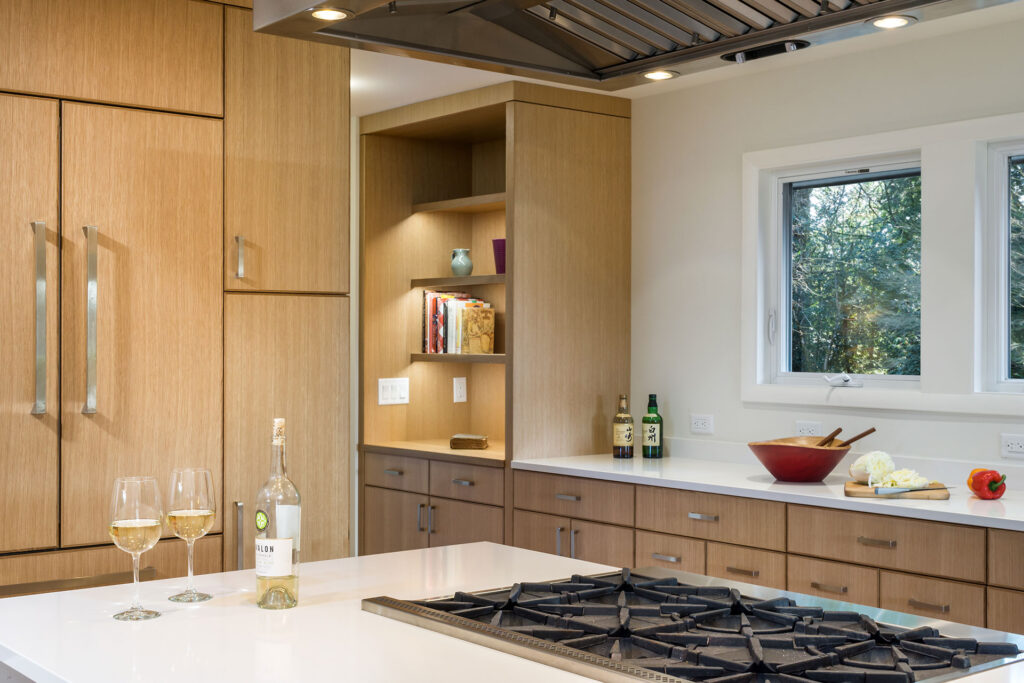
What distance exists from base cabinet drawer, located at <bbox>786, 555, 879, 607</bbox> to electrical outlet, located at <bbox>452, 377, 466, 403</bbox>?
2.24 meters

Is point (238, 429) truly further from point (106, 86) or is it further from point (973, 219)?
point (973, 219)

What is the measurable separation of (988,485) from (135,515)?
2.44m

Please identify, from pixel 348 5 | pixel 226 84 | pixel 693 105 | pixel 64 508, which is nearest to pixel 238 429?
pixel 64 508

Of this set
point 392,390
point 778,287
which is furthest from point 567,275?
point 392,390

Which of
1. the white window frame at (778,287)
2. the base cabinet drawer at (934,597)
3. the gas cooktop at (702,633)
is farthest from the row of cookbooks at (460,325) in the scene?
the gas cooktop at (702,633)

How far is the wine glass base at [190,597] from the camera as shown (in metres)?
1.75

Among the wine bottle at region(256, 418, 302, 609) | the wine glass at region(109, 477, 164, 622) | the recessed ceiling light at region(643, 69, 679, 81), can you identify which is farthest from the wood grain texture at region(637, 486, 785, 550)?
the wine glass at region(109, 477, 164, 622)

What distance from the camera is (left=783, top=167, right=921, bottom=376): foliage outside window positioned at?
12.3 ft

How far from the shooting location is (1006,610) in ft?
8.93

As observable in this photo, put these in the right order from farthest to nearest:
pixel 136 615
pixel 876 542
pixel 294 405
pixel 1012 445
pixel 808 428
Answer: pixel 808 428
pixel 1012 445
pixel 294 405
pixel 876 542
pixel 136 615

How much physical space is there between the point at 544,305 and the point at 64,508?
211 centimetres

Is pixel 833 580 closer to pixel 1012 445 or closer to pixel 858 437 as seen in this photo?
pixel 858 437

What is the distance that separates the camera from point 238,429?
2965 mm

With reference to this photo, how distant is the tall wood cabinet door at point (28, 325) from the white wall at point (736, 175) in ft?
8.19
